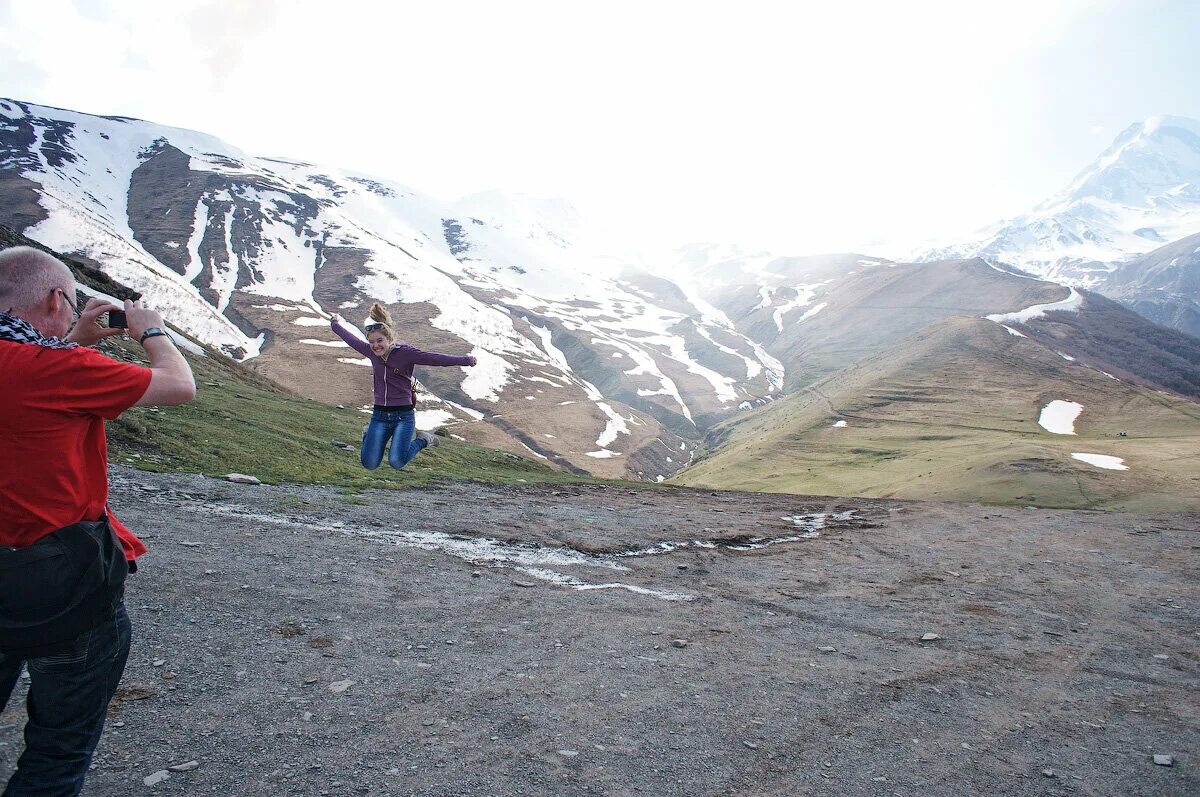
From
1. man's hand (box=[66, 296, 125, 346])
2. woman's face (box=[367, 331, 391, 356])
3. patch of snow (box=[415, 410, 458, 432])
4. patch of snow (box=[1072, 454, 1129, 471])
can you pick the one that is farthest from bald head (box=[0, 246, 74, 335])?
patch of snow (box=[415, 410, 458, 432])

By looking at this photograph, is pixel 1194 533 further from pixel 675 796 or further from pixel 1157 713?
pixel 675 796

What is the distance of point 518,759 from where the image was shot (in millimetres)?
7102

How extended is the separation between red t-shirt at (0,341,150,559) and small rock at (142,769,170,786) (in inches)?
130

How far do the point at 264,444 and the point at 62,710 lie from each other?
2497 cm

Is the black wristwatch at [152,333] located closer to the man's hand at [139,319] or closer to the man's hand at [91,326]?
the man's hand at [139,319]

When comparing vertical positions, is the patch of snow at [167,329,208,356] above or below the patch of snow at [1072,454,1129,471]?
above

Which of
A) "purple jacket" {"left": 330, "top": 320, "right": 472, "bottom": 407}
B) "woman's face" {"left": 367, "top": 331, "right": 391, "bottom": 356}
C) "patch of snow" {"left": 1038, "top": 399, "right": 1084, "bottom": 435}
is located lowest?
"patch of snow" {"left": 1038, "top": 399, "right": 1084, "bottom": 435}

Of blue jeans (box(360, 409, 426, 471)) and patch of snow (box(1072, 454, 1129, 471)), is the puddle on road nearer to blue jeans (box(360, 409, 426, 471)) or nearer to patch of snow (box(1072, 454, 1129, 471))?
blue jeans (box(360, 409, 426, 471))

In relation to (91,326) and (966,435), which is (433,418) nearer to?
(966,435)

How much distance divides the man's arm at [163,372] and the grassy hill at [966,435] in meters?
57.3

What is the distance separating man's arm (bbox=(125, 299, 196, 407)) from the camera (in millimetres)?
4445

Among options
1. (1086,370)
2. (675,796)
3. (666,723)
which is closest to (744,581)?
(666,723)

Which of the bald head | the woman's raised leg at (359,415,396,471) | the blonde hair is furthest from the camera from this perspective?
the woman's raised leg at (359,415,396,471)

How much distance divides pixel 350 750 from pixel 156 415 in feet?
77.0
